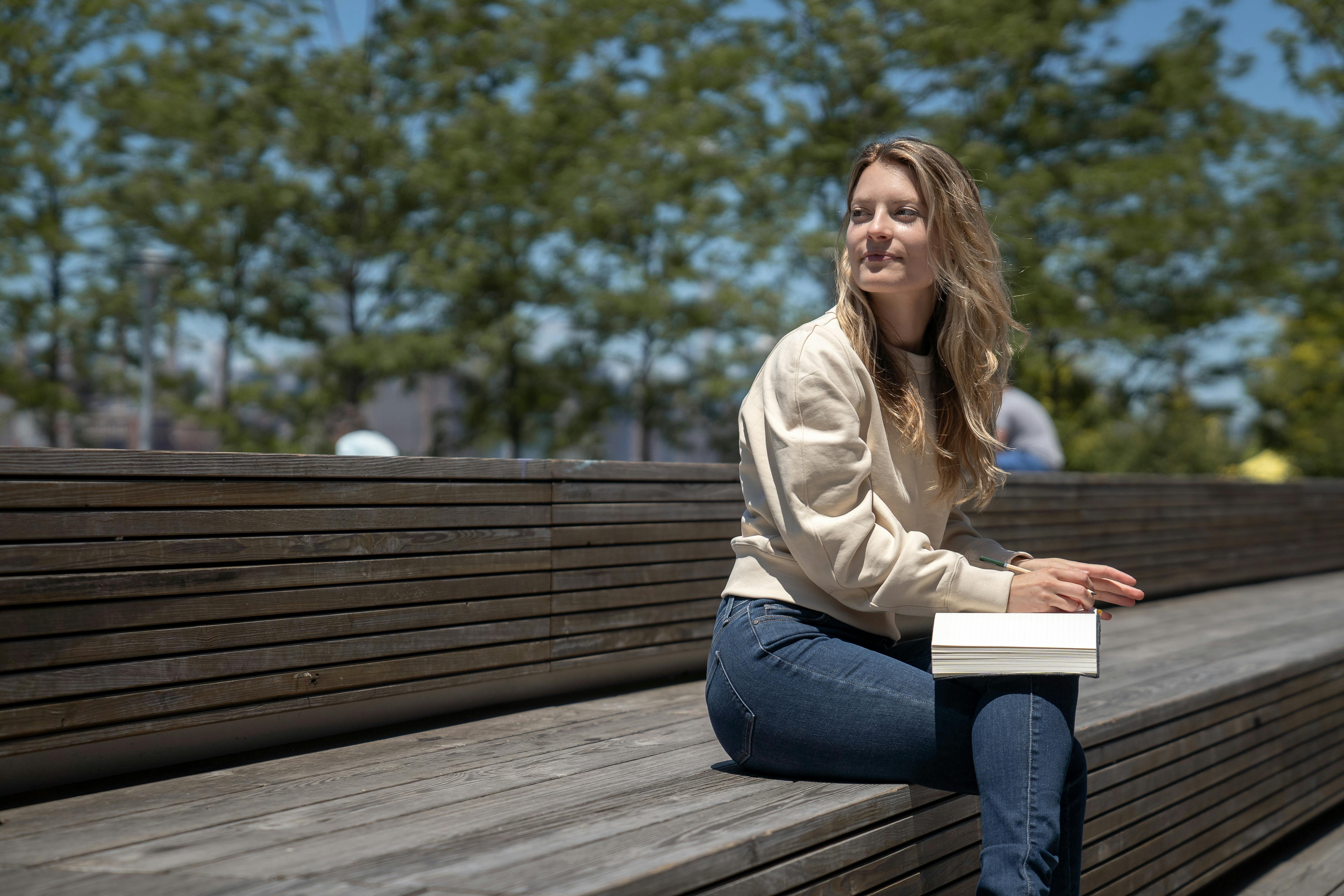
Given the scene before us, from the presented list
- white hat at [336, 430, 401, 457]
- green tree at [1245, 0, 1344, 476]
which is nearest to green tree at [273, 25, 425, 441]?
white hat at [336, 430, 401, 457]

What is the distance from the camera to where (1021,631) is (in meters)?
2.30

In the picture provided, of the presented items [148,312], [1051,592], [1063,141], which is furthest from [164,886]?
[1063,141]

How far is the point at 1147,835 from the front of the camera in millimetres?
3561

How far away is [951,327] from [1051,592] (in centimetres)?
64

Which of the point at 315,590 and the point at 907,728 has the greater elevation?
the point at 315,590

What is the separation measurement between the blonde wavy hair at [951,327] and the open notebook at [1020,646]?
0.47m

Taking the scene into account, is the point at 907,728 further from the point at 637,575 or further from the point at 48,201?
the point at 48,201

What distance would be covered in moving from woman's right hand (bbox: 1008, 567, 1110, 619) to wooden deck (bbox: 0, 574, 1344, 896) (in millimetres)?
442

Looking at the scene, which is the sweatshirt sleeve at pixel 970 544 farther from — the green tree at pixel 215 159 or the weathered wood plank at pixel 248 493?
the green tree at pixel 215 159

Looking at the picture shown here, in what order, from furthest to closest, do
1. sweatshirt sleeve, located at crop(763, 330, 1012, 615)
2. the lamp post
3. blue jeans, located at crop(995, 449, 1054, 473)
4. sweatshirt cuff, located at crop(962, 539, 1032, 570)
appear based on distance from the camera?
the lamp post → blue jeans, located at crop(995, 449, 1054, 473) → sweatshirt cuff, located at crop(962, 539, 1032, 570) → sweatshirt sleeve, located at crop(763, 330, 1012, 615)

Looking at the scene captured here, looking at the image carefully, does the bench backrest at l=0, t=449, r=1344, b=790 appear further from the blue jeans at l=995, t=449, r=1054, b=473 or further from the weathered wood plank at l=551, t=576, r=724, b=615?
the blue jeans at l=995, t=449, r=1054, b=473

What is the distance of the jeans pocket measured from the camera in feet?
8.35

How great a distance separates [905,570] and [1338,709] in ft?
11.8

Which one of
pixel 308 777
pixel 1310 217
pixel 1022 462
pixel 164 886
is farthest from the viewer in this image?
pixel 1310 217
